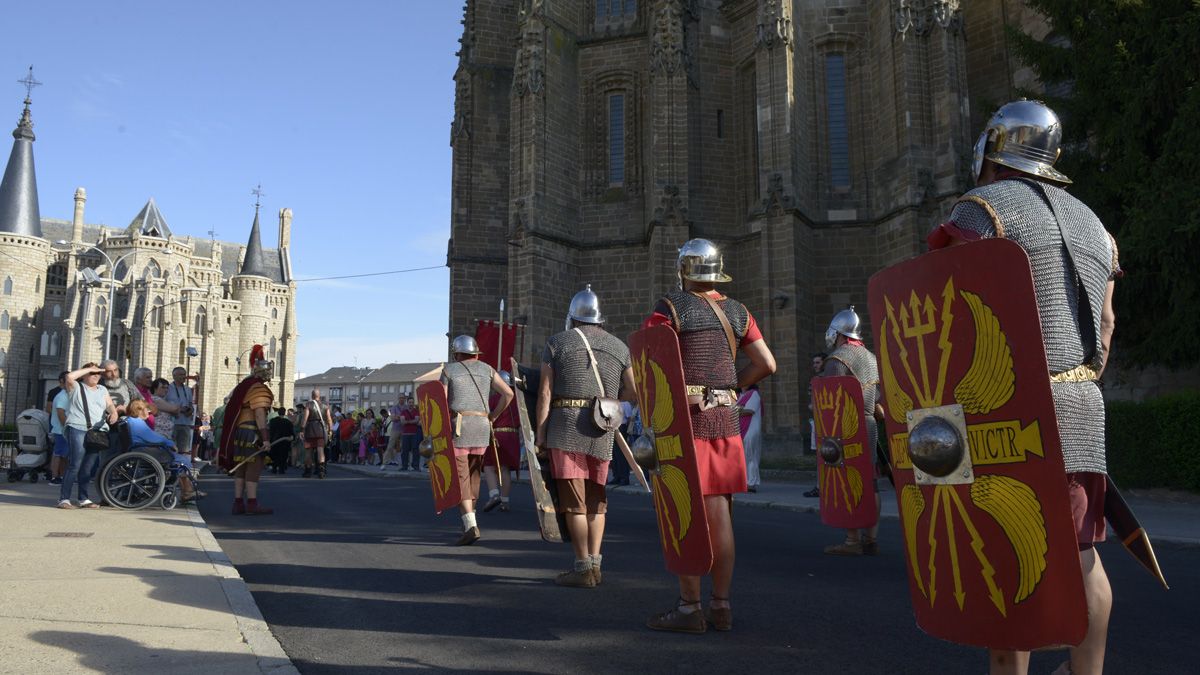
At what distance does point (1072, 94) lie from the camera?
50.7ft

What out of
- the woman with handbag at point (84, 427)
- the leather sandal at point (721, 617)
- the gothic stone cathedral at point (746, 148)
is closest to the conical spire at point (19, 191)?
the gothic stone cathedral at point (746, 148)

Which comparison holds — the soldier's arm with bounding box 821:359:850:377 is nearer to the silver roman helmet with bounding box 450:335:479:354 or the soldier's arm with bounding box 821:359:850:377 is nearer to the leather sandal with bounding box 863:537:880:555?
the leather sandal with bounding box 863:537:880:555

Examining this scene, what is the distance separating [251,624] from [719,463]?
2.29 m

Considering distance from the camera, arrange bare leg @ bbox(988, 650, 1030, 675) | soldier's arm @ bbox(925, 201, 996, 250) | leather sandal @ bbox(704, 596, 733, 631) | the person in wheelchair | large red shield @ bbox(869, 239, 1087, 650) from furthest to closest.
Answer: the person in wheelchair → leather sandal @ bbox(704, 596, 733, 631) → soldier's arm @ bbox(925, 201, 996, 250) → bare leg @ bbox(988, 650, 1030, 675) → large red shield @ bbox(869, 239, 1087, 650)

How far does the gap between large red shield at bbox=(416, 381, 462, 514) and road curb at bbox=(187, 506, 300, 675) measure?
193 centimetres

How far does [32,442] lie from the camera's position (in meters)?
14.4

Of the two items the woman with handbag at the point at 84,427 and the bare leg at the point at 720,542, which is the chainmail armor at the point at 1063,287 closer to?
the bare leg at the point at 720,542

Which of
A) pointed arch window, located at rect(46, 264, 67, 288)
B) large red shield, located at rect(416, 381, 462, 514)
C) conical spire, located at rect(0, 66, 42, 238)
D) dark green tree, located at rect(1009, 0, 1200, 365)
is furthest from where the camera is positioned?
pointed arch window, located at rect(46, 264, 67, 288)

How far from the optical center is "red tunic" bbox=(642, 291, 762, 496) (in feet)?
13.4

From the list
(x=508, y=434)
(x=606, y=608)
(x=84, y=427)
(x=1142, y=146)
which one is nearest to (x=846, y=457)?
(x=606, y=608)

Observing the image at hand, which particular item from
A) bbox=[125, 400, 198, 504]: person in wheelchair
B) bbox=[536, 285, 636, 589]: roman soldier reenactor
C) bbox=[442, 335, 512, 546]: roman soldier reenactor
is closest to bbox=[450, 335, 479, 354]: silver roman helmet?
bbox=[442, 335, 512, 546]: roman soldier reenactor

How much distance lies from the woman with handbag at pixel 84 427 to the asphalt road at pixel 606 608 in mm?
2523

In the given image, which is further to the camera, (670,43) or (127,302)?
(127,302)

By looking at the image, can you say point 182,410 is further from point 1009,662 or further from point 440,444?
point 1009,662
